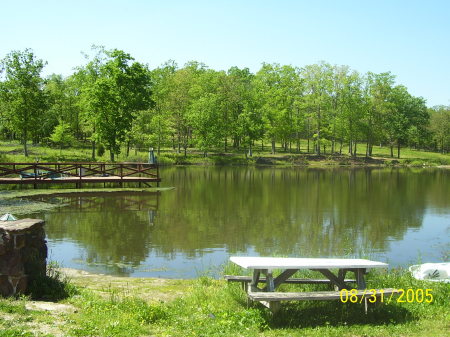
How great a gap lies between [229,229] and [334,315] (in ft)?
37.7

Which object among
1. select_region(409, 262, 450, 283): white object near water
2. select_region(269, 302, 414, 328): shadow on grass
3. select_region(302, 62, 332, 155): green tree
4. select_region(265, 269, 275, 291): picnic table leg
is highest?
select_region(302, 62, 332, 155): green tree

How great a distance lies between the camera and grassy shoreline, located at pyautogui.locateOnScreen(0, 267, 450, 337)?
6.14 meters

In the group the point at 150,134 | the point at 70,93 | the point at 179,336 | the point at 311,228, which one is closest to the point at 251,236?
the point at 311,228

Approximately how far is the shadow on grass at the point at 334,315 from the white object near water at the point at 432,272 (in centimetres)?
265

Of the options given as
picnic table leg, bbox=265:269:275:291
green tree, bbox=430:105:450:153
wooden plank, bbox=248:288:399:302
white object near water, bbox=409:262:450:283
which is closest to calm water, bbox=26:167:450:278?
white object near water, bbox=409:262:450:283

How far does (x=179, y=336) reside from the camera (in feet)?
19.9

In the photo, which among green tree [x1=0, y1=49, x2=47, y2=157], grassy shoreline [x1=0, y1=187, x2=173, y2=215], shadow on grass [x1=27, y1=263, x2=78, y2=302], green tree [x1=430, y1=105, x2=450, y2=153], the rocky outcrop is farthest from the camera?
green tree [x1=430, y1=105, x2=450, y2=153]

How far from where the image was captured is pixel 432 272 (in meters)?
10.1

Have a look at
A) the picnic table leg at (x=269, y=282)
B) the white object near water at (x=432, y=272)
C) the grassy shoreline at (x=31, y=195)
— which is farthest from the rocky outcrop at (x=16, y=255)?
the grassy shoreline at (x=31, y=195)

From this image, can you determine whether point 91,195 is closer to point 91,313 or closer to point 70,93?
point 91,313

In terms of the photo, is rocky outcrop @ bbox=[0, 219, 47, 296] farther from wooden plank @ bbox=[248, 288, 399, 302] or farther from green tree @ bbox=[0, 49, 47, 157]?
green tree @ bbox=[0, 49, 47, 157]
